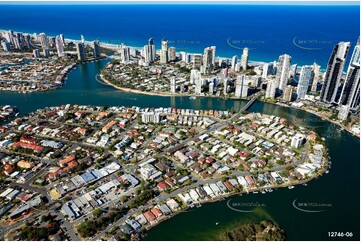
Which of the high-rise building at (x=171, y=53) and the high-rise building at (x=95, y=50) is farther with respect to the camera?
the high-rise building at (x=95, y=50)

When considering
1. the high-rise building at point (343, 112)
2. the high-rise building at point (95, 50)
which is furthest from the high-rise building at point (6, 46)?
the high-rise building at point (343, 112)

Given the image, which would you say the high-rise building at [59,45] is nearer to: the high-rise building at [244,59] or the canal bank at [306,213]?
the high-rise building at [244,59]

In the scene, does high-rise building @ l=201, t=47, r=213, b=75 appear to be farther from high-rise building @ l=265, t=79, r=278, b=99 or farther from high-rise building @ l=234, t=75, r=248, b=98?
high-rise building @ l=265, t=79, r=278, b=99

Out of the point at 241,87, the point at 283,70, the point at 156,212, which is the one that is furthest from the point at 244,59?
the point at 156,212

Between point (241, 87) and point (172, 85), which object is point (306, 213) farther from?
point (172, 85)

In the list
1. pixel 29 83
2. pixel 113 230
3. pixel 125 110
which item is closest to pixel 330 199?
pixel 113 230
